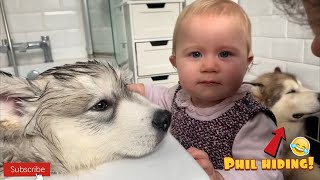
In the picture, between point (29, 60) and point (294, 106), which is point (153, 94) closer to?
point (294, 106)

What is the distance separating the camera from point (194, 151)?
497 millimetres

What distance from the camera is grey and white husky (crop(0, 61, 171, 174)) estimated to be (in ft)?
1.40

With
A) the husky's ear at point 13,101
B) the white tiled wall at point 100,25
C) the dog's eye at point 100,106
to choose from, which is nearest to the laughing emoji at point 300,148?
the dog's eye at point 100,106

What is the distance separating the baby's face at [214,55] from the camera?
1.97 ft

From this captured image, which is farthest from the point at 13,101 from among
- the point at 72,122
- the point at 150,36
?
the point at 150,36

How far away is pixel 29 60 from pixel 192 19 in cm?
127

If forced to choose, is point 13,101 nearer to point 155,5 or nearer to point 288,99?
point 288,99

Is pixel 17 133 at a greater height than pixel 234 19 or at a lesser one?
lesser

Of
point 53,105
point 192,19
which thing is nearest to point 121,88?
point 53,105

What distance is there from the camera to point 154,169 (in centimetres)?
36

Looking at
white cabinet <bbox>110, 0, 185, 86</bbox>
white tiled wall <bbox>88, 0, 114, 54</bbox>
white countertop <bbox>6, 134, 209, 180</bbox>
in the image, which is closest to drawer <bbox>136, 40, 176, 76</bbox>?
white cabinet <bbox>110, 0, 185, 86</bbox>

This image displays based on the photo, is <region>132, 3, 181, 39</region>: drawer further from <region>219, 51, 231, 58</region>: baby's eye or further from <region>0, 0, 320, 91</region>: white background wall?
<region>219, 51, 231, 58</region>: baby's eye

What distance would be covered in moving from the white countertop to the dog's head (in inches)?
22.3

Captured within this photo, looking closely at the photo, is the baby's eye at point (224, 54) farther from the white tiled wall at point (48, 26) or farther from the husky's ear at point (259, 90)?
the white tiled wall at point (48, 26)
